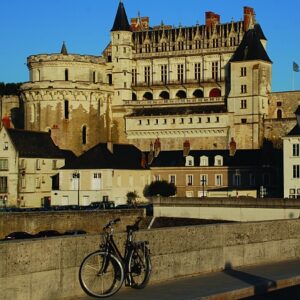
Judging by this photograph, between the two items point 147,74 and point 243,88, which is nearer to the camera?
point 243,88

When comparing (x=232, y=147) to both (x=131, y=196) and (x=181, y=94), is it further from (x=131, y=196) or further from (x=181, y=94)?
(x=181, y=94)

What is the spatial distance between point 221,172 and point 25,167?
1890cm

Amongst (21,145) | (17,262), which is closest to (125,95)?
(21,145)

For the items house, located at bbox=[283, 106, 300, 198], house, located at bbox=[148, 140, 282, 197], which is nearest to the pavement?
house, located at bbox=[283, 106, 300, 198]

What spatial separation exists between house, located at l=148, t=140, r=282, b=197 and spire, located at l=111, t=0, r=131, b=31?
85.3 ft

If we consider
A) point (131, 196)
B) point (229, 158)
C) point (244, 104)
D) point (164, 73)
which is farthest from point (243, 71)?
point (131, 196)

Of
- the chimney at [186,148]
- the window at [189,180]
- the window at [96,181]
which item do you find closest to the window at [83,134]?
the chimney at [186,148]

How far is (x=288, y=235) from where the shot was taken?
70.9ft

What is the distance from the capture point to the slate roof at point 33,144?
3445 inches

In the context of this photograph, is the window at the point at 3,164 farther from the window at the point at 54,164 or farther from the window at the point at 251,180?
the window at the point at 251,180

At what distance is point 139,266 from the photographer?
15.9 m

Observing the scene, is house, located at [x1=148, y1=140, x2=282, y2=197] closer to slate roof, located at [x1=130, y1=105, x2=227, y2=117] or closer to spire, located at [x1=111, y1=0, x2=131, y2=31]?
slate roof, located at [x1=130, y1=105, x2=227, y2=117]

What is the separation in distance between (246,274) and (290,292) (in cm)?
200

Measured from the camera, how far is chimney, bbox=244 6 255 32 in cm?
10931
